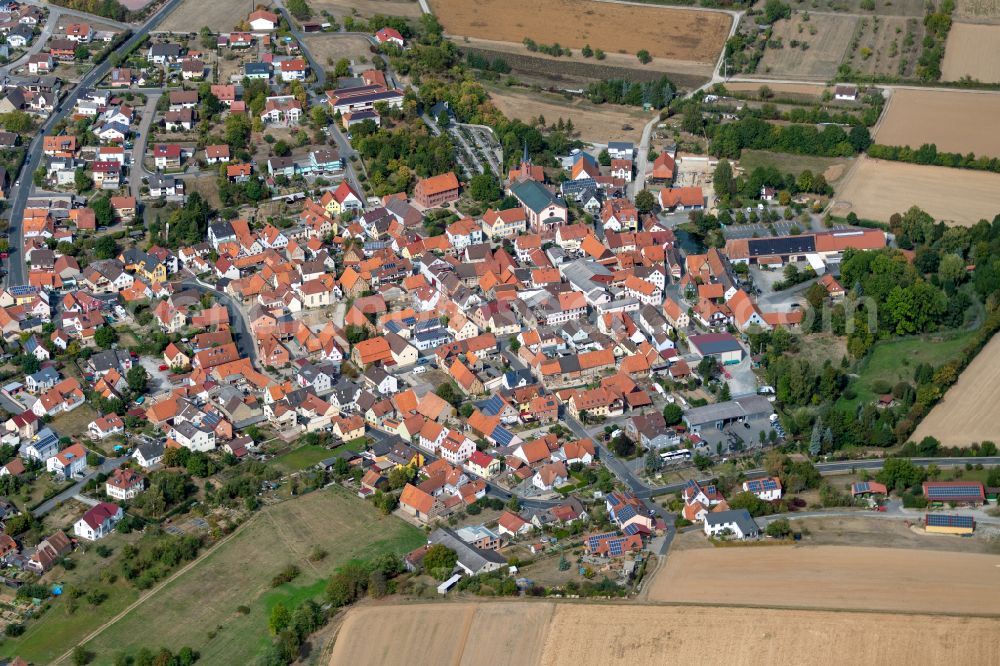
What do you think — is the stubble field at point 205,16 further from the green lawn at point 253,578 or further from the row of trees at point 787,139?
the green lawn at point 253,578

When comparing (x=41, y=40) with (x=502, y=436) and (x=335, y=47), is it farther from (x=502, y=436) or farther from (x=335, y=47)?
(x=502, y=436)

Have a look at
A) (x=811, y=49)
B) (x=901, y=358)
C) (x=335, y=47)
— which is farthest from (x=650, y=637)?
(x=811, y=49)

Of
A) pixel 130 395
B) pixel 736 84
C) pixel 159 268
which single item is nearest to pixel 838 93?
pixel 736 84

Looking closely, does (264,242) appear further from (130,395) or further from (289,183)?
(130,395)

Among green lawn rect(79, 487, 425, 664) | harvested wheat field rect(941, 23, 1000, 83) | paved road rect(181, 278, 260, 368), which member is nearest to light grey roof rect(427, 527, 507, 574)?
green lawn rect(79, 487, 425, 664)

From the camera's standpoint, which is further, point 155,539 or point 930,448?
point 930,448

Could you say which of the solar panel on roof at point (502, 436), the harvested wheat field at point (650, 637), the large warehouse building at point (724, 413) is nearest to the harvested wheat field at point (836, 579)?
the harvested wheat field at point (650, 637)

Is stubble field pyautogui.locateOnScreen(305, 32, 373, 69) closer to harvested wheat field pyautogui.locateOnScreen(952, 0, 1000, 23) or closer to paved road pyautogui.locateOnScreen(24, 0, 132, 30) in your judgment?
paved road pyautogui.locateOnScreen(24, 0, 132, 30)
